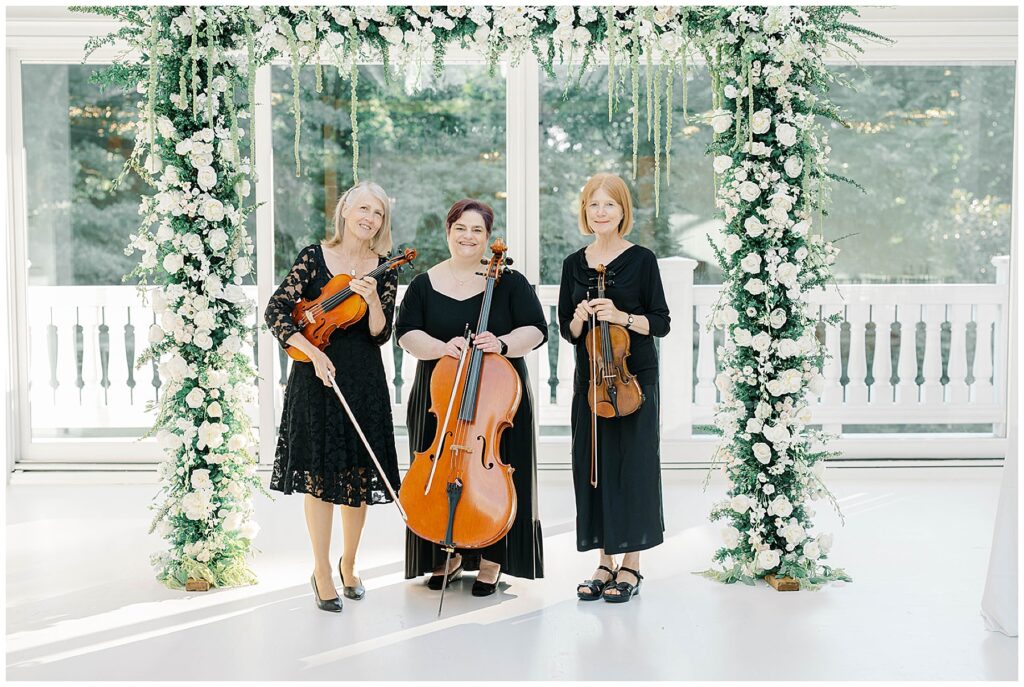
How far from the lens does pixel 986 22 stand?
19.6 feet

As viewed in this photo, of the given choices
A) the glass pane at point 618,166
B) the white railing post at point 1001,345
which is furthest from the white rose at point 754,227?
the white railing post at point 1001,345

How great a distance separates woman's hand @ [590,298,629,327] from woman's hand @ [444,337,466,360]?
48cm

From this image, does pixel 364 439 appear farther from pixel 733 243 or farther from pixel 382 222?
pixel 733 243

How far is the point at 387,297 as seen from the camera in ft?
12.0

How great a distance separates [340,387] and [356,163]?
81cm

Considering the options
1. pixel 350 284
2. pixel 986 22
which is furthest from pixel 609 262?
pixel 986 22

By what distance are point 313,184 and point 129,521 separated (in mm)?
2241

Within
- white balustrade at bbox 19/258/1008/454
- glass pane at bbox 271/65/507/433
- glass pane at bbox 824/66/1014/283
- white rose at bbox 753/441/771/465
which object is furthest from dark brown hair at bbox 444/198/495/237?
glass pane at bbox 824/66/1014/283

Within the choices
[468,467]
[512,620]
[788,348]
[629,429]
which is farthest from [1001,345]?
[468,467]

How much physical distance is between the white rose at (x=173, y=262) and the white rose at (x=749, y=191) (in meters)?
2.12

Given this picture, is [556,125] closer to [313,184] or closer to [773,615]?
[313,184]

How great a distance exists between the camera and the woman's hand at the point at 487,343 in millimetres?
3465

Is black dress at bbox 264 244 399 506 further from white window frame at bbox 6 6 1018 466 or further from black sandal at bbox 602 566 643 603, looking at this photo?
white window frame at bbox 6 6 1018 466

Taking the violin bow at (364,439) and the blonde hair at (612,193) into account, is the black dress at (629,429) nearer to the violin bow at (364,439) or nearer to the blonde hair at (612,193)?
the blonde hair at (612,193)
